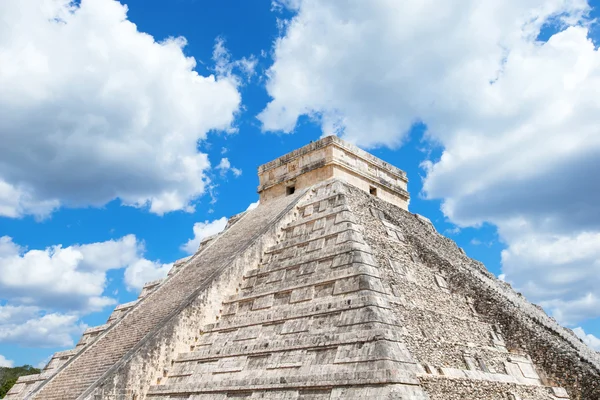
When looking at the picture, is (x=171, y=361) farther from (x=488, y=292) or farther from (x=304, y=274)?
(x=488, y=292)

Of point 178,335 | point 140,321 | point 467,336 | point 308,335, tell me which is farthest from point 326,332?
point 140,321

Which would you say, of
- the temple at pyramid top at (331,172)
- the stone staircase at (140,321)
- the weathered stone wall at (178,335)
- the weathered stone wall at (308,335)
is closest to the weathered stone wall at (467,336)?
the weathered stone wall at (308,335)

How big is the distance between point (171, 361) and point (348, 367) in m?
3.68

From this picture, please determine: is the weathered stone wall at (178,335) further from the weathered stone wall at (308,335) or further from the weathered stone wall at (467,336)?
the weathered stone wall at (467,336)

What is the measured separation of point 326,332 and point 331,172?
7024 millimetres

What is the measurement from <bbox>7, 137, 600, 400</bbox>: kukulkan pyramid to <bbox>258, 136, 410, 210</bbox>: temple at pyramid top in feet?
6.38

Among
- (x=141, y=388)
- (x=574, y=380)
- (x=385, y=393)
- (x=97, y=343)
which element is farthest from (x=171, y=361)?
(x=574, y=380)

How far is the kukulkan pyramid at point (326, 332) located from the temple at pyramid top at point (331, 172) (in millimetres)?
1944

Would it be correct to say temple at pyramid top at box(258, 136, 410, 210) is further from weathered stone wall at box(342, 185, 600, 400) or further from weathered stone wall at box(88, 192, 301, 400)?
weathered stone wall at box(88, 192, 301, 400)

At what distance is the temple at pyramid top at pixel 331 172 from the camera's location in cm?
1419

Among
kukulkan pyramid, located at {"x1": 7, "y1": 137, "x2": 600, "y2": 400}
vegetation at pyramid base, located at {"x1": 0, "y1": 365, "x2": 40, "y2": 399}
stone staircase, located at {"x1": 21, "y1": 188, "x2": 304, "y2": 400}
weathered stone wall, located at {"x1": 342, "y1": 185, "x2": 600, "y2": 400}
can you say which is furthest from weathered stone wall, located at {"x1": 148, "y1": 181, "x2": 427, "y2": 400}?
vegetation at pyramid base, located at {"x1": 0, "y1": 365, "x2": 40, "y2": 399}

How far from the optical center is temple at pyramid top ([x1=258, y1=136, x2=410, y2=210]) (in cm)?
1419

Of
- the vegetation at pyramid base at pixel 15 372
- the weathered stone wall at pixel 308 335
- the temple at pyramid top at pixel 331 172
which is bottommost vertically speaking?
the weathered stone wall at pixel 308 335

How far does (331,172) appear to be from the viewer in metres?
14.0
